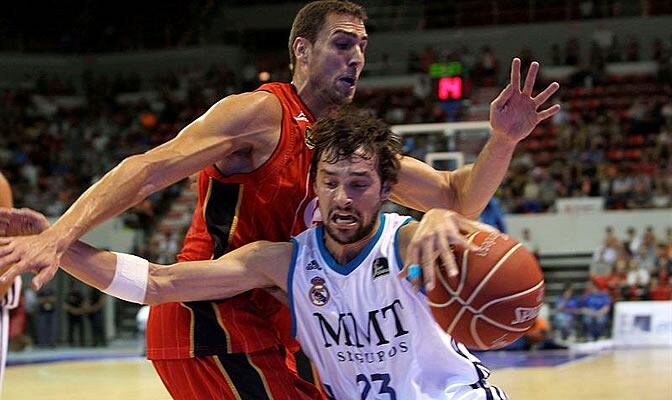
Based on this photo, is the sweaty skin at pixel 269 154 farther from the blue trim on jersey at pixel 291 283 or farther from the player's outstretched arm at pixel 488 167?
the blue trim on jersey at pixel 291 283

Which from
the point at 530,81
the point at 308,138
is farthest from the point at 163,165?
the point at 530,81

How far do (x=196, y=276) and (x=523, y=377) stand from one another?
7.40 metres

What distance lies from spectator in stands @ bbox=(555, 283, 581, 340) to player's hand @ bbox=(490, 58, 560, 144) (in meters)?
11.3

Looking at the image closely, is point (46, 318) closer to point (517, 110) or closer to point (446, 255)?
point (517, 110)

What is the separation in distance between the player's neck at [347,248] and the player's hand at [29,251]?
881 mm

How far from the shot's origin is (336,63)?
154 inches

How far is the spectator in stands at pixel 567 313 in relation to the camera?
14.9 meters

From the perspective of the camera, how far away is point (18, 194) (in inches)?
815

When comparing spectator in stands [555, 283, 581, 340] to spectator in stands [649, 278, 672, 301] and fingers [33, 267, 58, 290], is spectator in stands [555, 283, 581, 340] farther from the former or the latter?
fingers [33, 267, 58, 290]

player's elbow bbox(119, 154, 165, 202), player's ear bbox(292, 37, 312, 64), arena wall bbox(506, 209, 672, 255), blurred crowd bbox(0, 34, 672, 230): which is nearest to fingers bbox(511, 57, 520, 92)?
player's ear bbox(292, 37, 312, 64)

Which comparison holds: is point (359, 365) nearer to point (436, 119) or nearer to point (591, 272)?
point (591, 272)

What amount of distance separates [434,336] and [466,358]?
140mm

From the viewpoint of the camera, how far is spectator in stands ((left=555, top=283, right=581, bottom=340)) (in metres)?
14.9

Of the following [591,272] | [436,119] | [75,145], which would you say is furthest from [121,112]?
[591,272]
